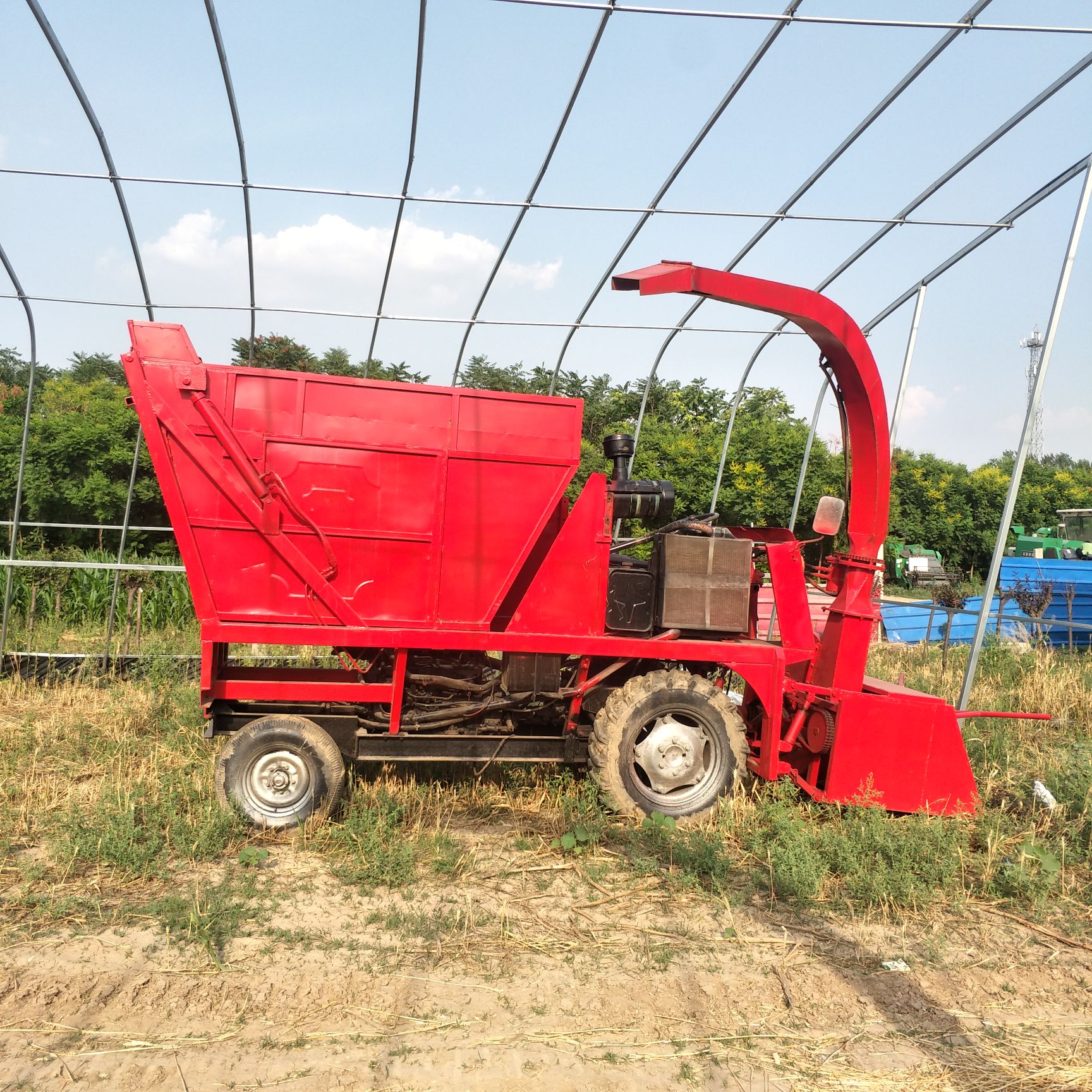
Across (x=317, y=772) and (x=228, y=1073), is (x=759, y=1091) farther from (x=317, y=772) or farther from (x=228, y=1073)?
(x=317, y=772)

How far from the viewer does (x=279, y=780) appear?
17.9 feet

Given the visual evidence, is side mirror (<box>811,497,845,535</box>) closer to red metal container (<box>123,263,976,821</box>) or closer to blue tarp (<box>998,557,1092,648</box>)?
red metal container (<box>123,263,976,821</box>)

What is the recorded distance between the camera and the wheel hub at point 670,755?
5.76 meters

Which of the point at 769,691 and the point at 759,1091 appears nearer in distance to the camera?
the point at 759,1091

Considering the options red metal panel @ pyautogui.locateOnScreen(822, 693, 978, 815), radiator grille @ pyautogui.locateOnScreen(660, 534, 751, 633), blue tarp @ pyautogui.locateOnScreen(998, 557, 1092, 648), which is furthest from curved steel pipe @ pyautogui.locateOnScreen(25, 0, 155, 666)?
blue tarp @ pyautogui.locateOnScreen(998, 557, 1092, 648)

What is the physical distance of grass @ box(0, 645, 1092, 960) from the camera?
4539mm

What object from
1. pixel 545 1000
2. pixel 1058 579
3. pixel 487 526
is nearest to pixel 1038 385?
pixel 487 526

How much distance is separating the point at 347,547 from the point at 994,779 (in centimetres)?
481

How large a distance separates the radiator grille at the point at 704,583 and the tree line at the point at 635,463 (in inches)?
106

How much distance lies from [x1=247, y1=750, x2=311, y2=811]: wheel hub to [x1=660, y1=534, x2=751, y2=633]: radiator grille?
2.45m

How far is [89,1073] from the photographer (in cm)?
307

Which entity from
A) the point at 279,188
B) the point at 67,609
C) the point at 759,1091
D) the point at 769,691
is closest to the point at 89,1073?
the point at 759,1091

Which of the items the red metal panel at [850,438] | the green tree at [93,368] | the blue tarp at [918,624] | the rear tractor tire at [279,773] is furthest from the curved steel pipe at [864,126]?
the green tree at [93,368]

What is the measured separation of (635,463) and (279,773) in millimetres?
13643
